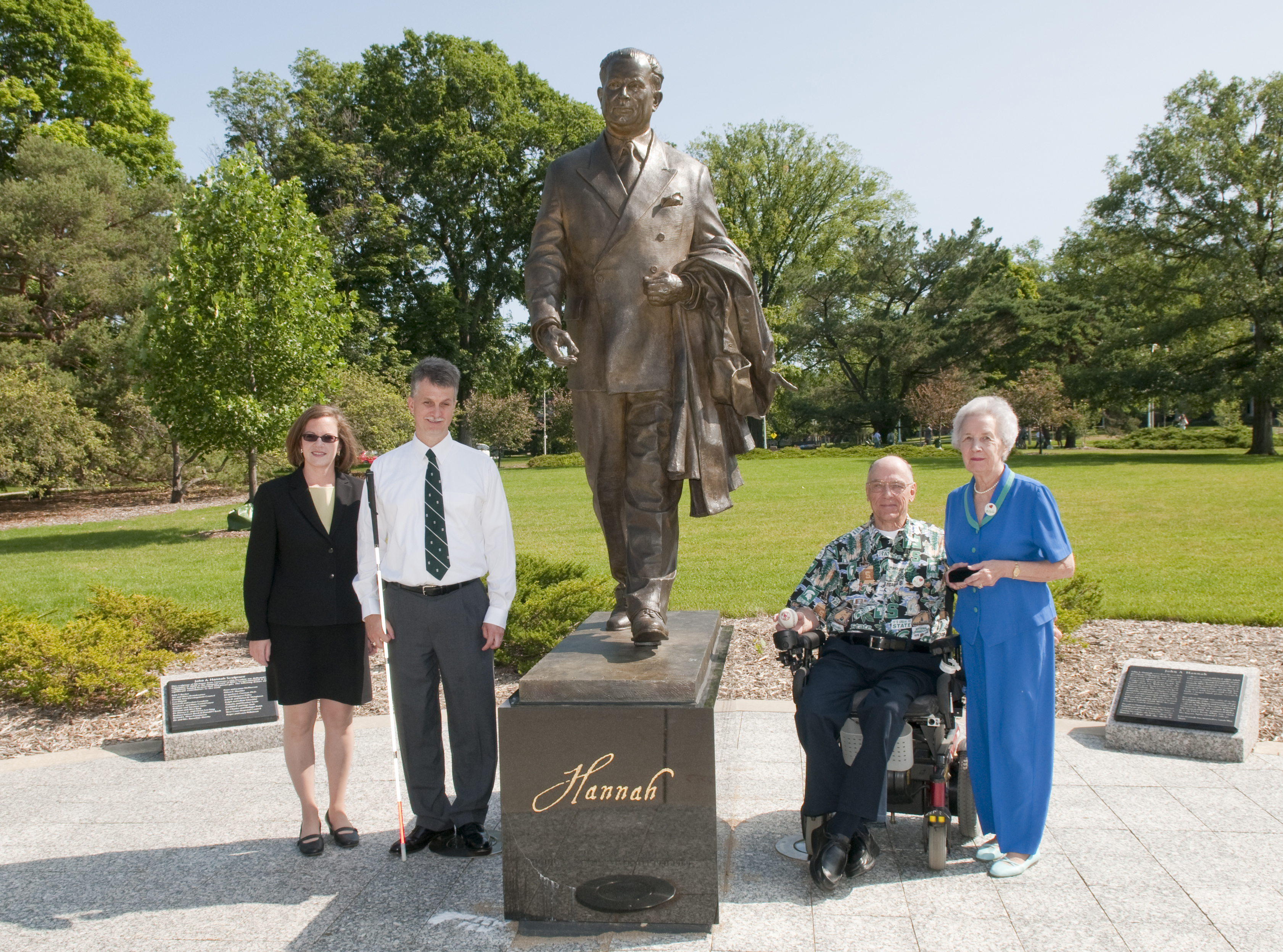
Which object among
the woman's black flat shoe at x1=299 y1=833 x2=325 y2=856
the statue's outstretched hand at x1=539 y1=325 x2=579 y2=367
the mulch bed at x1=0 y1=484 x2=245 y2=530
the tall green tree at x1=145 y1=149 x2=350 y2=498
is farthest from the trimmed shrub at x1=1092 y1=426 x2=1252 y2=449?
the woman's black flat shoe at x1=299 y1=833 x2=325 y2=856

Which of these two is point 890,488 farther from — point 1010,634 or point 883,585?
point 1010,634

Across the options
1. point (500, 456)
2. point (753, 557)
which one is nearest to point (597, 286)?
point (753, 557)

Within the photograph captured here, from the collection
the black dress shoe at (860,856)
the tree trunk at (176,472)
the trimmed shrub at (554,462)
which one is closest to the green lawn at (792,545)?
the tree trunk at (176,472)

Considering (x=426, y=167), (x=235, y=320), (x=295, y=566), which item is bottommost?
(x=295, y=566)

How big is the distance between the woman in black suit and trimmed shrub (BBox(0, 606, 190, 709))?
9.58ft

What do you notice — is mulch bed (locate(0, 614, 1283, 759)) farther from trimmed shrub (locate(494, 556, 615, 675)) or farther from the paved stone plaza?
the paved stone plaza

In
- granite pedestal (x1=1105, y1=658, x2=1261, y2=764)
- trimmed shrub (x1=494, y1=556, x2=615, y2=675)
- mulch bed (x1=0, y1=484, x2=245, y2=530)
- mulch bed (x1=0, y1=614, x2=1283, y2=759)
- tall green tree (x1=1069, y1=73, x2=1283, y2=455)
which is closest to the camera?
granite pedestal (x1=1105, y1=658, x2=1261, y2=764)

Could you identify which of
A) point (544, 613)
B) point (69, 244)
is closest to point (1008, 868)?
point (544, 613)

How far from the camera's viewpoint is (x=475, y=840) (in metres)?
3.97

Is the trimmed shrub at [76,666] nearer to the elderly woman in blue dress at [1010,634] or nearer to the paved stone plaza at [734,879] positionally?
the paved stone plaza at [734,879]

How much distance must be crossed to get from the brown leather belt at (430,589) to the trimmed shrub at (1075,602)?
4954 millimetres

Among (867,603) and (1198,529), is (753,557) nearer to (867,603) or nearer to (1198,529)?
(1198,529)

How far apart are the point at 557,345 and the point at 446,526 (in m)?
0.86

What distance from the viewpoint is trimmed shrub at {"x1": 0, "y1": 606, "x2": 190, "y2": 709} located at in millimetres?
6215
